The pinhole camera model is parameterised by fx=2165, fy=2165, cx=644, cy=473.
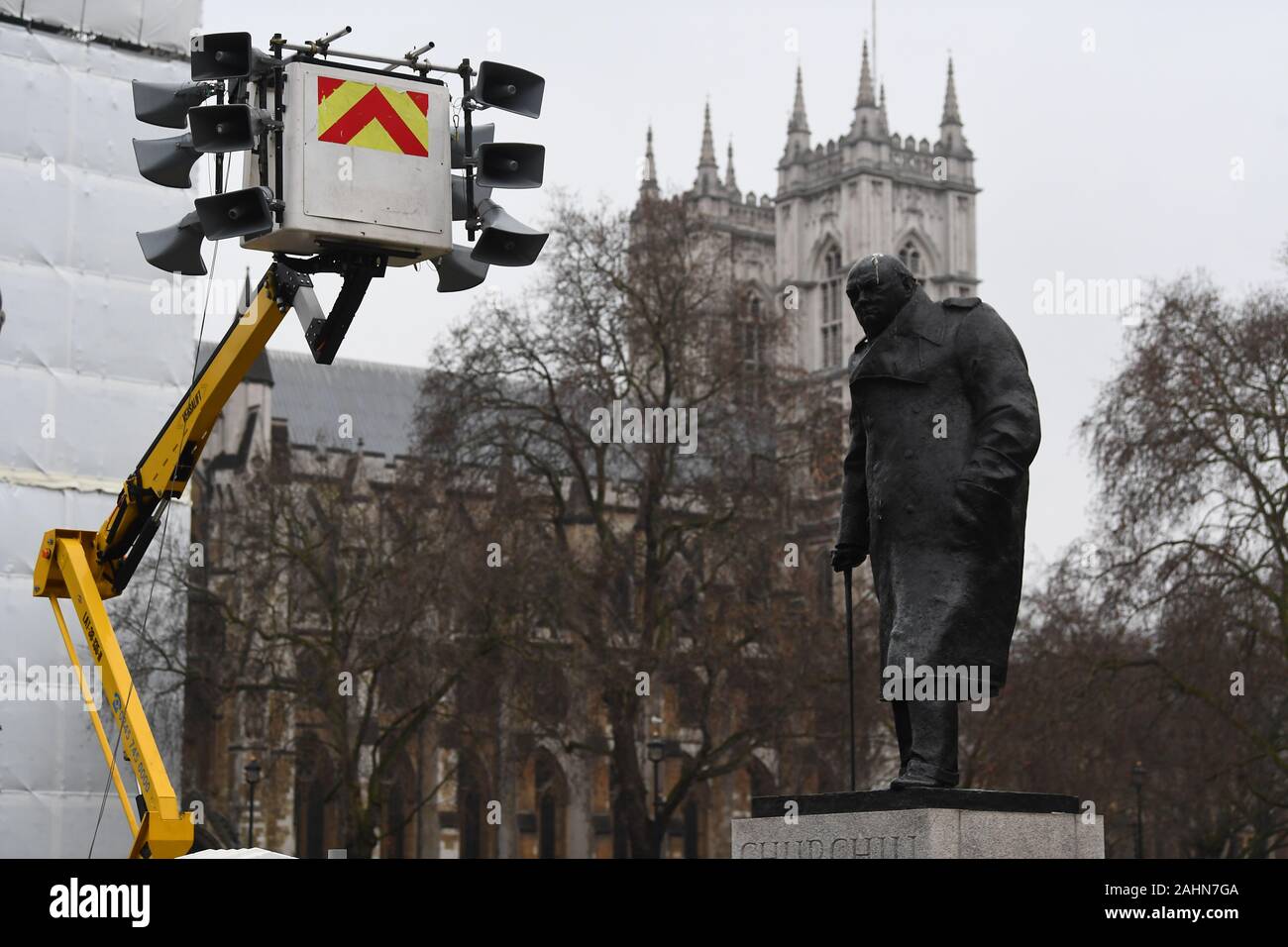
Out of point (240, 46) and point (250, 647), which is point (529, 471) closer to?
point (250, 647)

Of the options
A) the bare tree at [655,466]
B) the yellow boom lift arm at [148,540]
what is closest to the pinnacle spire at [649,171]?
the bare tree at [655,466]

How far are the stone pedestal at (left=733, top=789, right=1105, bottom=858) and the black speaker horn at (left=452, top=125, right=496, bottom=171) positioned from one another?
3456mm

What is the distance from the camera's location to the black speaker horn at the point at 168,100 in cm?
1040

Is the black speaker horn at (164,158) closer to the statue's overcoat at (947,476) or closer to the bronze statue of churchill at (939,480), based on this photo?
the bronze statue of churchill at (939,480)

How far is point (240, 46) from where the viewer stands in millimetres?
9844

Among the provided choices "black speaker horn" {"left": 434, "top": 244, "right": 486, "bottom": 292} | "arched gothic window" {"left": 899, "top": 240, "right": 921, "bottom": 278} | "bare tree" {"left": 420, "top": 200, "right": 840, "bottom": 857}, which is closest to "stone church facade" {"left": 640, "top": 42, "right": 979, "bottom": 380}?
"arched gothic window" {"left": 899, "top": 240, "right": 921, "bottom": 278}

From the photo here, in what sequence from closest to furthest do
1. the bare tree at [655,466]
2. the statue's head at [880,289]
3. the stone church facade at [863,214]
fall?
the statue's head at [880,289] → the bare tree at [655,466] → the stone church facade at [863,214]

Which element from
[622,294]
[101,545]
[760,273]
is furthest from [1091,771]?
[760,273]

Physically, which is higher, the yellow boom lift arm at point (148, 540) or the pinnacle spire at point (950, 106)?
the pinnacle spire at point (950, 106)

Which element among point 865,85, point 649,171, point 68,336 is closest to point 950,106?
point 865,85

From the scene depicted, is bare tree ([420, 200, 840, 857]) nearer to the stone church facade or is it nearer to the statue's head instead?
the statue's head

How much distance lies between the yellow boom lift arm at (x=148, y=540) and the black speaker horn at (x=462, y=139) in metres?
2.46

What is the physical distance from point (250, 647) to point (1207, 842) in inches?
869
